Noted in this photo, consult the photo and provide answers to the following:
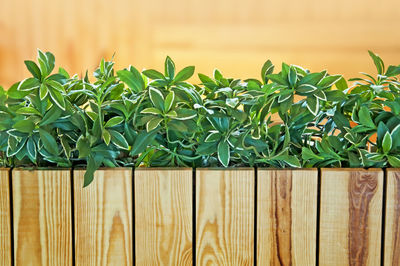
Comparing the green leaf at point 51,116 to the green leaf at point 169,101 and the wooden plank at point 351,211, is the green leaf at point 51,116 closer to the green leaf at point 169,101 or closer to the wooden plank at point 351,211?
the green leaf at point 169,101

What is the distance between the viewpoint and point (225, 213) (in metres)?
0.90

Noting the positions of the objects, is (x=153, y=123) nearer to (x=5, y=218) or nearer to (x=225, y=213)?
(x=225, y=213)

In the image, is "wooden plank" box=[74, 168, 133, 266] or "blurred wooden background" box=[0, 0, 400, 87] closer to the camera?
"wooden plank" box=[74, 168, 133, 266]

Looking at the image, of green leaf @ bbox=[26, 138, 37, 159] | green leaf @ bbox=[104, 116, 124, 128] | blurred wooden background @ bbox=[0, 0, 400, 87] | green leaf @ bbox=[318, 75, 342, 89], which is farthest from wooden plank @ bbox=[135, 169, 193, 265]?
blurred wooden background @ bbox=[0, 0, 400, 87]

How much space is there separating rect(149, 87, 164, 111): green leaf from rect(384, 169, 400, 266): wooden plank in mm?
454

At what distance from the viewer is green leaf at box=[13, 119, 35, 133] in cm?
87

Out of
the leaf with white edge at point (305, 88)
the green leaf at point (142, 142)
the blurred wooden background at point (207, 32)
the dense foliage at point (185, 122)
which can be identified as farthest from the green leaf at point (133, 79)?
the blurred wooden background at point (207, 32)

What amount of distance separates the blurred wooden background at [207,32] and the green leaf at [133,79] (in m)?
4.48

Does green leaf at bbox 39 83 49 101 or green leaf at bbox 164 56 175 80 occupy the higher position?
green leaf at bbox 164 56 175 80

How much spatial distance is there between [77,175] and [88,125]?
107 mm

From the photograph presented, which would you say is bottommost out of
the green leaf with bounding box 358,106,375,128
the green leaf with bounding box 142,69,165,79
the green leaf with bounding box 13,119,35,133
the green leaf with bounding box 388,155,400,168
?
the green leaf with bounding box 388,155,400,168

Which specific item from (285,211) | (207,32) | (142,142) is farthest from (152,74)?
(207,32)

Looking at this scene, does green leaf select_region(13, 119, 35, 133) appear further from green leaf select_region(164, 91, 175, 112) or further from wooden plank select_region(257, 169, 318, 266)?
wooden plank select_region(257, 169, 318, 266)

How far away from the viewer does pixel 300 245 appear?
0.90 meters
